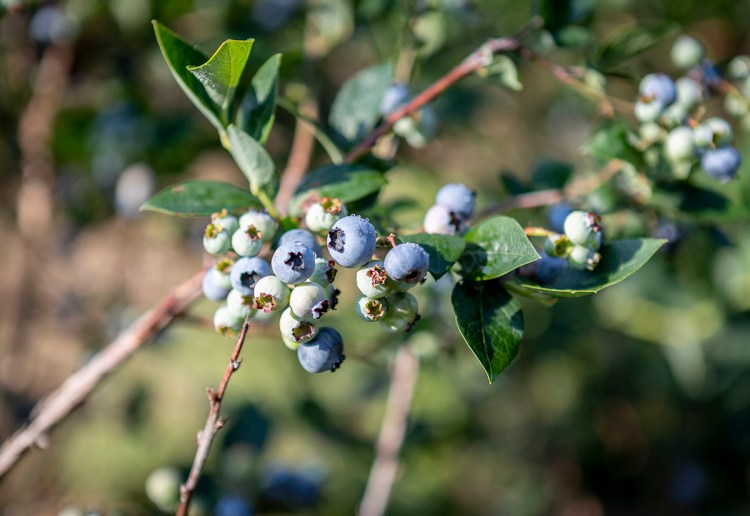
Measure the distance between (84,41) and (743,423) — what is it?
7.72ft

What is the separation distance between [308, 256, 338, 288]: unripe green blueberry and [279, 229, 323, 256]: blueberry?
0.08 ft

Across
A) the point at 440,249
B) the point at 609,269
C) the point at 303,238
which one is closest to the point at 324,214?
the point at 303,238

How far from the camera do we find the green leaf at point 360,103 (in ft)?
3.63

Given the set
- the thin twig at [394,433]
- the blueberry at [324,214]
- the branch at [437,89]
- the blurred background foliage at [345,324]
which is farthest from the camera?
the thin twig at [394,433]

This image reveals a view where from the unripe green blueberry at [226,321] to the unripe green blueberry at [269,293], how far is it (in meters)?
0.09

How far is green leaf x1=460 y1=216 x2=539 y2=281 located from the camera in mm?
820

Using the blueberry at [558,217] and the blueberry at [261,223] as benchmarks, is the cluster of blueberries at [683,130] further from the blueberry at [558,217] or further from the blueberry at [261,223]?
the blueberry at [261,223]

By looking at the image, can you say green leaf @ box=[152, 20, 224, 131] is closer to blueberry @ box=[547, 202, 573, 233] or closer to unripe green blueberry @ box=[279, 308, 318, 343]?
unripe green blueberry @ box=[279, 308, 318, 343]

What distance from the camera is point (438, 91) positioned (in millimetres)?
1059

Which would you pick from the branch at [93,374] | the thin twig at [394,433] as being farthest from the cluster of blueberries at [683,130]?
the thin twig at [394,433]

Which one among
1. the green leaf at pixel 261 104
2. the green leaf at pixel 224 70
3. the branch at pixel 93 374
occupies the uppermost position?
the green leaf at pixel 224 70

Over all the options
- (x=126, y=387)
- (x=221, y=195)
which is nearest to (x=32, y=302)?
(x=126, y=387)

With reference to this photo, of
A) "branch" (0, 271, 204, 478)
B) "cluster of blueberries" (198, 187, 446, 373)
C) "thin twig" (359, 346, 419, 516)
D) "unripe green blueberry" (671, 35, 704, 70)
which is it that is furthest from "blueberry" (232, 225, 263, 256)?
"thin twig" (359, 346, 419, 516)

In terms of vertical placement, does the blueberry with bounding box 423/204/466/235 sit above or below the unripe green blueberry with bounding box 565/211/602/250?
above
